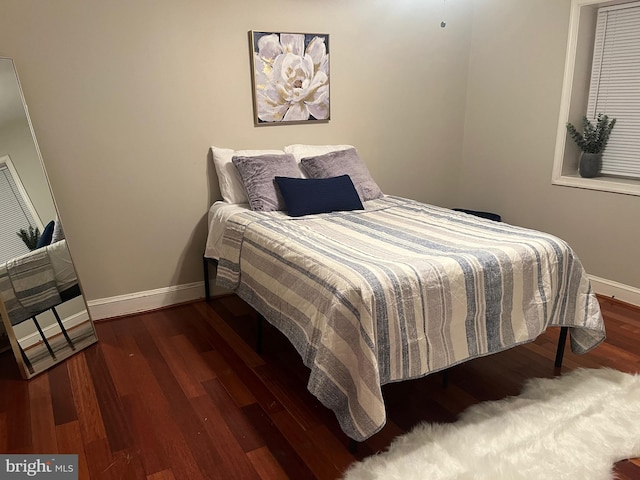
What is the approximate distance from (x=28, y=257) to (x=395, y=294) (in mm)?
1949

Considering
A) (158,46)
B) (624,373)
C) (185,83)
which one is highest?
(158,46)

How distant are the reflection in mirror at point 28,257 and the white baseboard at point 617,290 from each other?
11.2 ft

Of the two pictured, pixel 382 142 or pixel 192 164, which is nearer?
pixel 192 164

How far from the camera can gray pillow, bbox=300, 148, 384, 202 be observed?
126 inches

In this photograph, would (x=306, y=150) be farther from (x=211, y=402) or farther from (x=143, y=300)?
(x=211, y=402)

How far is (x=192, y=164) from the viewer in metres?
3.17

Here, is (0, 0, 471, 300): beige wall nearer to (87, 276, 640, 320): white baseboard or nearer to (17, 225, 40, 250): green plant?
(87, 276, 640, 320): white baseboard

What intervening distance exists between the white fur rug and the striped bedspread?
231 mm

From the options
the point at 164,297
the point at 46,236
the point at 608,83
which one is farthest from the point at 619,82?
the point at 46,236

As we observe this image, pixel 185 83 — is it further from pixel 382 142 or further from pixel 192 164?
pixel 382 142

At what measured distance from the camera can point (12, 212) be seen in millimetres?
2426

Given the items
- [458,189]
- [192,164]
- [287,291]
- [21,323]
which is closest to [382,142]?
[458,189]

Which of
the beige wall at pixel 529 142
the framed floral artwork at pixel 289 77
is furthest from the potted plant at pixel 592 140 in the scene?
the framed floral artwork at pixel 289 77

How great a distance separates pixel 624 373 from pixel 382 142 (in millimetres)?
2344
